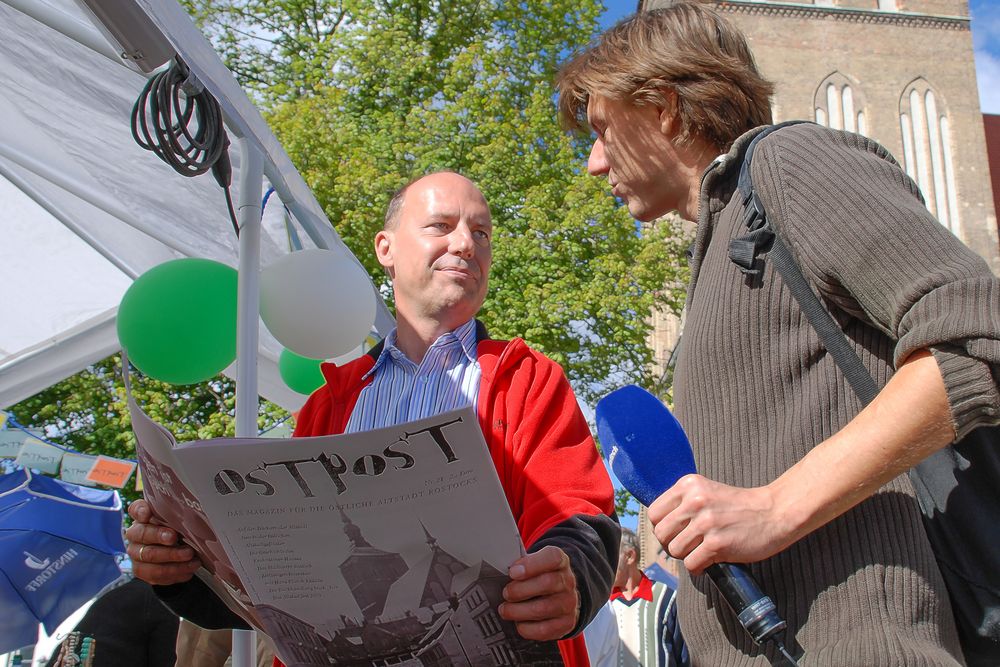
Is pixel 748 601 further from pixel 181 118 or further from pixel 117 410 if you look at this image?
pixel 117 410

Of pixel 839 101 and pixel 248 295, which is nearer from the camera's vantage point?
pixel 248 295

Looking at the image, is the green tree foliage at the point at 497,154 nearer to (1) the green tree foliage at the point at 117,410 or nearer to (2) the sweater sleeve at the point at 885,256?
(1) the green tree foliage at the point at 117,410

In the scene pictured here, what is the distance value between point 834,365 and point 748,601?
367 mm

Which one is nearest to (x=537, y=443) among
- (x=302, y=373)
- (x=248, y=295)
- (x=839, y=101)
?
(x=248, y=295)

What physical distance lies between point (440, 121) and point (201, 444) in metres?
12.7

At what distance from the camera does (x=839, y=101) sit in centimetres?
2695

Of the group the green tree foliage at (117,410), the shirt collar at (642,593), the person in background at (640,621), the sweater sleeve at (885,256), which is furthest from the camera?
the green tree foliage at (117,410)

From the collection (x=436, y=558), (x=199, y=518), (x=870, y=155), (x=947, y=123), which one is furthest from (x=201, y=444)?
(x=947, y=123)

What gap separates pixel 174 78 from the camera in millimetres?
2770

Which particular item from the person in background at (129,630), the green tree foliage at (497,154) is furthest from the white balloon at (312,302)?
the green tree foliage at (497,154)

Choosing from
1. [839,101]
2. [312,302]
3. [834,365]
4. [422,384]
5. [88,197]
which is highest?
[839,101]

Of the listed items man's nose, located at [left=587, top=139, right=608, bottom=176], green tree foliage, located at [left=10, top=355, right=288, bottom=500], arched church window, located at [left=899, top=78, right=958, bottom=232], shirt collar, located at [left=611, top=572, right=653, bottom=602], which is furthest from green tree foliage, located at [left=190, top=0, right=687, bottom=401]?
arched church window, located at [left=899, top=78, right=958, bottom=232]

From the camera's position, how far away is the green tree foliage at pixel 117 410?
1427cm

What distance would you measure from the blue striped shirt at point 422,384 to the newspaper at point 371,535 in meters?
0.72
